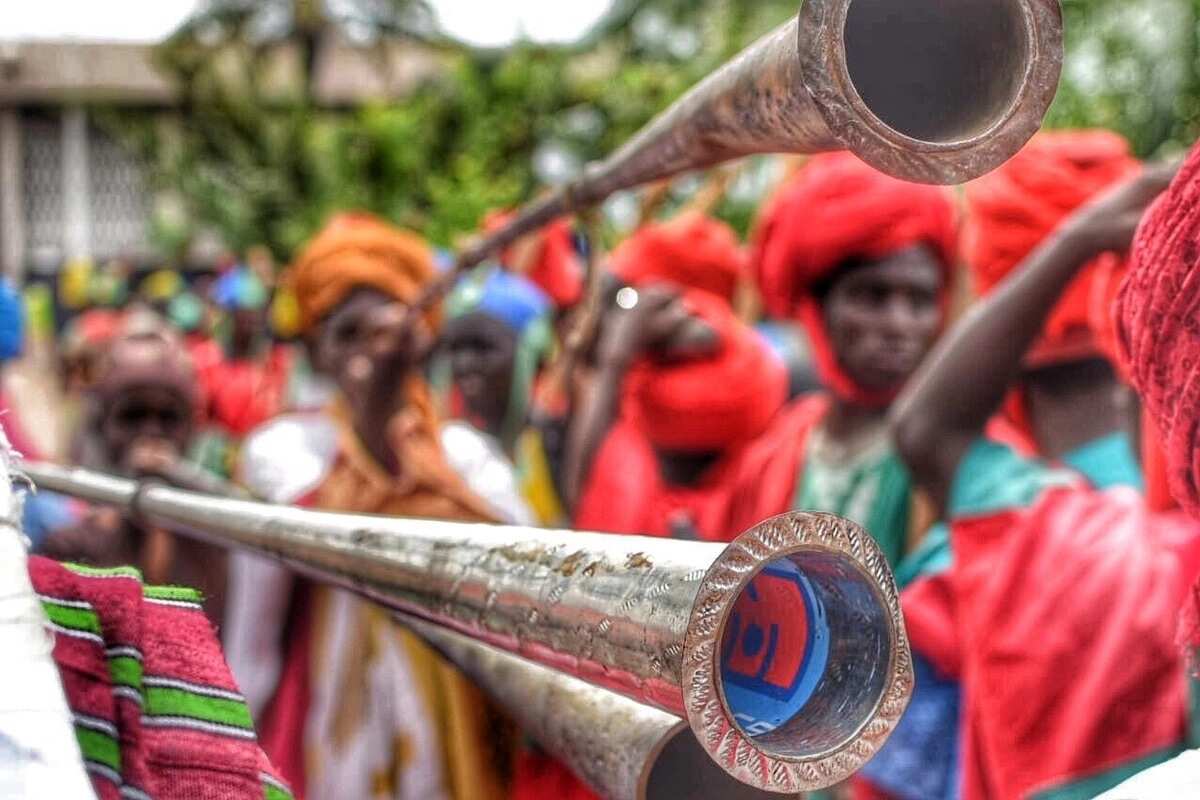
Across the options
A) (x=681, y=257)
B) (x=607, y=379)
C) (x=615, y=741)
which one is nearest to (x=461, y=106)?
(x=681, y=257)

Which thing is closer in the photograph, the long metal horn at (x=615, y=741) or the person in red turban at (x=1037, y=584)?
the long metal horn at (x=615, y=741)

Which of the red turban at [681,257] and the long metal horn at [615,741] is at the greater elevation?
the red turban at [681,257]

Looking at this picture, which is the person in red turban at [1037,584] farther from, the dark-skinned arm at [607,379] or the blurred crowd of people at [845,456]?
the dark-skinned arm at [607,379]

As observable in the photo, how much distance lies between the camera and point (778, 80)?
0.72 m

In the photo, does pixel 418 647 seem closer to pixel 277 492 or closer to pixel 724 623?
pixel 277 492

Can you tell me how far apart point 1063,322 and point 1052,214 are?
0.71 feet

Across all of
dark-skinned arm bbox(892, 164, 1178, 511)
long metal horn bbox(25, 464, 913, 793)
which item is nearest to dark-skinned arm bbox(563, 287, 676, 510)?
dark-skinned arm bbox(892, 164, 1178, 511)

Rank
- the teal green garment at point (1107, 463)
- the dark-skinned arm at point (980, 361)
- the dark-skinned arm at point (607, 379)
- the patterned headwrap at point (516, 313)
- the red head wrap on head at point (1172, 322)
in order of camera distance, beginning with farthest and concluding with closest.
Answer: the patterned headwrap at point (516, 313) → the dark-skinned arm at point (607, 379) → the teal green garment at point (1107, 463) → the dark-skinned arm at point (980, 361) → the red head wrap on head at point (1172, 322)

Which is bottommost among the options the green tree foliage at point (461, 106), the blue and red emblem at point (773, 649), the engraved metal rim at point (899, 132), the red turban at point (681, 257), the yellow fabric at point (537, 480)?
the yellow fabric at point (537, 480)

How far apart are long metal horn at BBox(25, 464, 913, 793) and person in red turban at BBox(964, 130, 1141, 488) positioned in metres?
1.66

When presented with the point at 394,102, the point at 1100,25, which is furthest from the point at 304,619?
the point at 394,102

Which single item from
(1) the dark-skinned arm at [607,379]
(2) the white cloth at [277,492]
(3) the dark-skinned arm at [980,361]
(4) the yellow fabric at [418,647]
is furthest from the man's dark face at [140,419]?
(3) the dark-skinned arm at [980,361]

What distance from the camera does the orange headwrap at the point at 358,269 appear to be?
3092 mm

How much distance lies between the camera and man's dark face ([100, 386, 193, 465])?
9.82 ft
